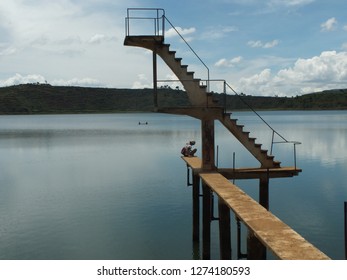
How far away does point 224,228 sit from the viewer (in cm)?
1298

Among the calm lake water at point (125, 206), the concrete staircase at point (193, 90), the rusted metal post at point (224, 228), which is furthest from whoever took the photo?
the calm lake water at point (125, 206)

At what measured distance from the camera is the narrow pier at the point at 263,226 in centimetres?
768

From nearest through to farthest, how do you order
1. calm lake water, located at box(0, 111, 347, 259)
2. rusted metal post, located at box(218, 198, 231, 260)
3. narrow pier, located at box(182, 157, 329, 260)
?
narrow pier, located at box(182, 157, 329, 260) → rusted metal post, located at box(218, 198, 231, 260) → calm lake water, located at box(0, 111, 347, 259)

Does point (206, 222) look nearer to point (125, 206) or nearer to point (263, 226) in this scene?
point (263, 226)

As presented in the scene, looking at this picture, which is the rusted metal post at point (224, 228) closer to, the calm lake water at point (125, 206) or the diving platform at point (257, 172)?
the diving platform at point (257, 172)

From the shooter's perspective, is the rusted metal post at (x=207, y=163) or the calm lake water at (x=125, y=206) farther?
the calm lake water at (x=125, y=206)

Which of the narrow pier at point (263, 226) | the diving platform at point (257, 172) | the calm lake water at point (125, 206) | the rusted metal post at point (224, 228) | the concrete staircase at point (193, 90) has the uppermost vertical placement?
the concrete staircase at point (193, 90)

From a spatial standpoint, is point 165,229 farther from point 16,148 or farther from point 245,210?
point 16,148

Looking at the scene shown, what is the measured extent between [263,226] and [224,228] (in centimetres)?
384

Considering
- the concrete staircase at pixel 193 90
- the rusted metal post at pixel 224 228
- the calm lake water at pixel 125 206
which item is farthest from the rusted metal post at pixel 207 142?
the calm lake water at pixel 125 206

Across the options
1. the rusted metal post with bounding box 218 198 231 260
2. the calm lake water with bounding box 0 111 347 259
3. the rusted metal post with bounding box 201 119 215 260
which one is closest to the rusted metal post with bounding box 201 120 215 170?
the rusted metal post with bounding box 201 119 215 260

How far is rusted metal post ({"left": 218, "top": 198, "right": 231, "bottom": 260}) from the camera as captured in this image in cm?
1266

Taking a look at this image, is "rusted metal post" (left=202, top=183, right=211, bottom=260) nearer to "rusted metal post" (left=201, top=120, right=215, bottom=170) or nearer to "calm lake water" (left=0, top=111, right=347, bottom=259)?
"calm lake water" (left=0, top=111, right=347, bottom=259)

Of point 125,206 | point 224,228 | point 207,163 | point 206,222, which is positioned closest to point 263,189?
point 207,163
